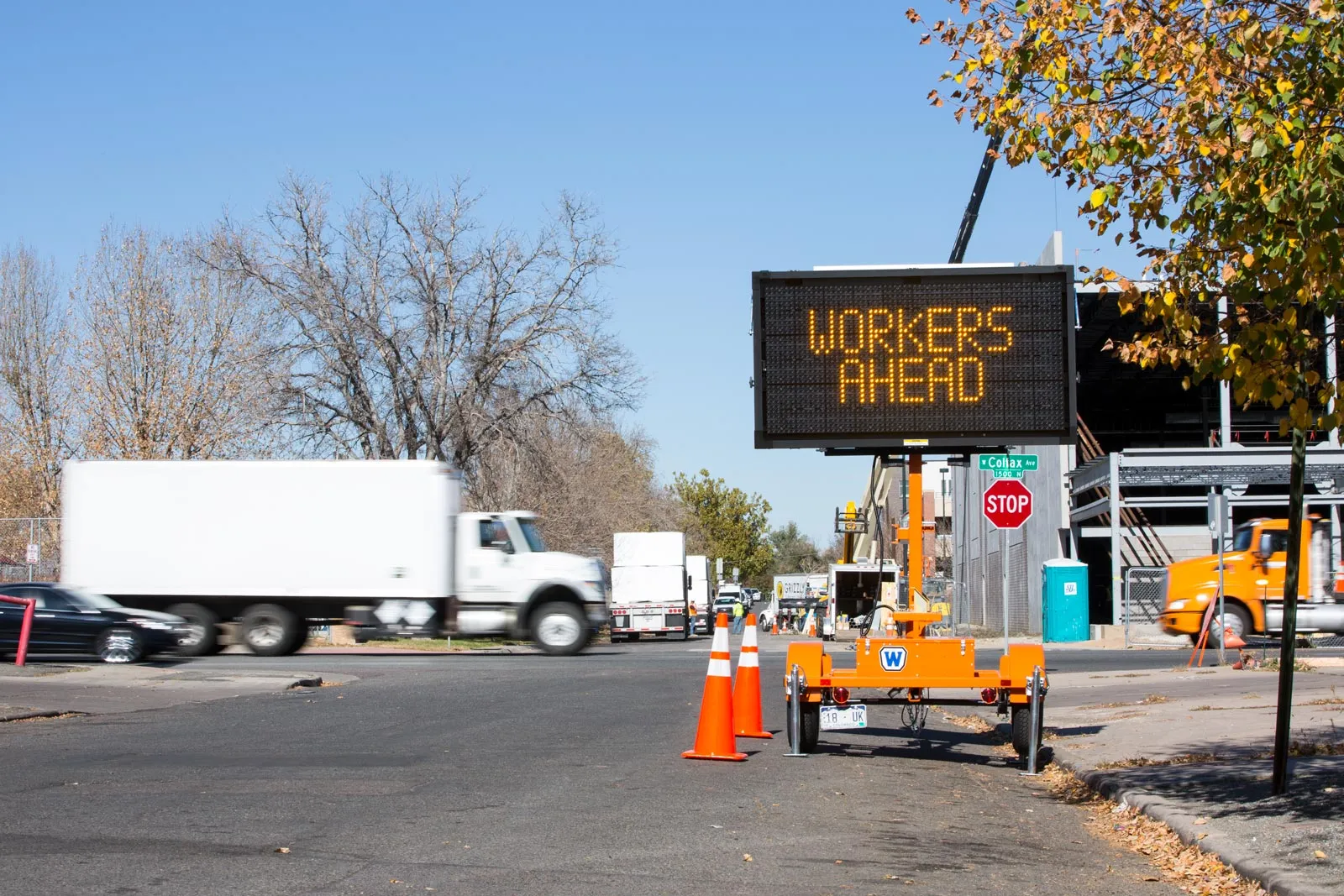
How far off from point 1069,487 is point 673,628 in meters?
12.4

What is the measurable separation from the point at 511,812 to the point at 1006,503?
1119 centimetres

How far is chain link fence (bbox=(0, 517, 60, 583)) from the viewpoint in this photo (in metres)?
36.0

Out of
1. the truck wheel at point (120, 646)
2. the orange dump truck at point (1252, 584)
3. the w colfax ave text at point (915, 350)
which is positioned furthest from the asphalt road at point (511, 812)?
the orange dump truck at point (1252, 584)

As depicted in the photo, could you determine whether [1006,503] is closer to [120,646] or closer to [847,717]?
[847,717]

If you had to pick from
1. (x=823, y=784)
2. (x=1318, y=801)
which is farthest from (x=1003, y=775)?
(x=1318, y=801)

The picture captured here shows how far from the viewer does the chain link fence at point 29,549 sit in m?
36.0

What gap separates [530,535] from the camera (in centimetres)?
2859

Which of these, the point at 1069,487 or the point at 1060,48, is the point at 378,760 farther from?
the point at 1069,487

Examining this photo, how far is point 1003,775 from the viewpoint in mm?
11125

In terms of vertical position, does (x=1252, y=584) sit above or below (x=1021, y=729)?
above

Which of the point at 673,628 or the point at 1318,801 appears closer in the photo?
the point at 1318,801

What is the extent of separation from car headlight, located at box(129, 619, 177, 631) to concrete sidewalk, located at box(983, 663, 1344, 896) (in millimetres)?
14030

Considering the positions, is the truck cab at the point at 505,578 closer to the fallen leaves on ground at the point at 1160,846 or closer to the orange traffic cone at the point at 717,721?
the orange traffic cone at the point at 717,721

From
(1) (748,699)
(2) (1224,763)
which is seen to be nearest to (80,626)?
(1) (748,699)
